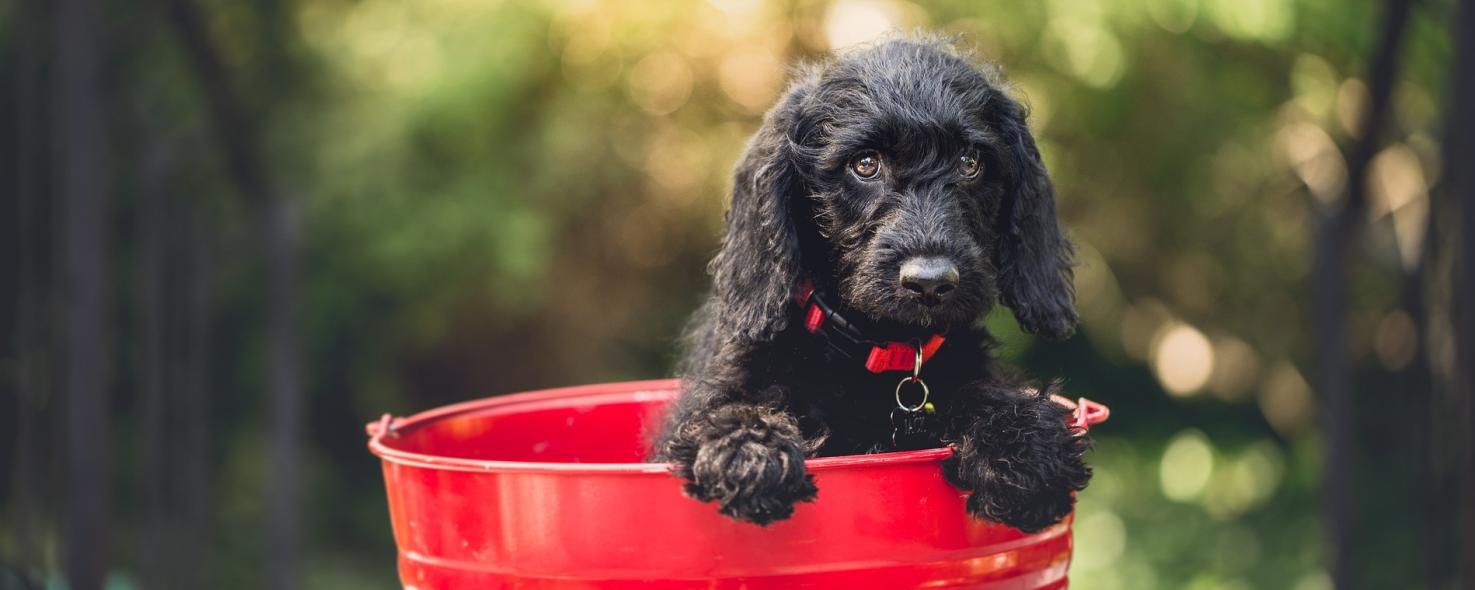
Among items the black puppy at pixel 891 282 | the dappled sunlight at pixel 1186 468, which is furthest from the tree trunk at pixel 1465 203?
the dappled sunlight at pixel 1186 468

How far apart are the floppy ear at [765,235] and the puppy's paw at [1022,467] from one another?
1.18 ft

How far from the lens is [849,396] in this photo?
1.79 meters

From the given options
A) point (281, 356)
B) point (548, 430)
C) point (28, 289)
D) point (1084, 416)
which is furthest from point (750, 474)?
point (281, 356)

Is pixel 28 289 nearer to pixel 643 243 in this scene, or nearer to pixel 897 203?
pixel 897 203

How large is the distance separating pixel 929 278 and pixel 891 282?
0.26ft

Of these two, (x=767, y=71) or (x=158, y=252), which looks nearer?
(x=158, y=252)

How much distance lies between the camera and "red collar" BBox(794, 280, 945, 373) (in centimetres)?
171

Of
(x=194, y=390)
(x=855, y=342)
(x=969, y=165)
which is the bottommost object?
(x=194, y=390)

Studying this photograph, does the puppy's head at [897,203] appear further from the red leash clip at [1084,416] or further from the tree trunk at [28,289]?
the tree trunk at [28,289]

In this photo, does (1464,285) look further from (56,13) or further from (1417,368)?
(56,13)

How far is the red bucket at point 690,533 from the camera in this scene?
57.3 inches

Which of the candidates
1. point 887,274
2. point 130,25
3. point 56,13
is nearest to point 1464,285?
point 887,274

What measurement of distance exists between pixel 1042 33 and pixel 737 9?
135cm

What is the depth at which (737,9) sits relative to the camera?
553 cm
